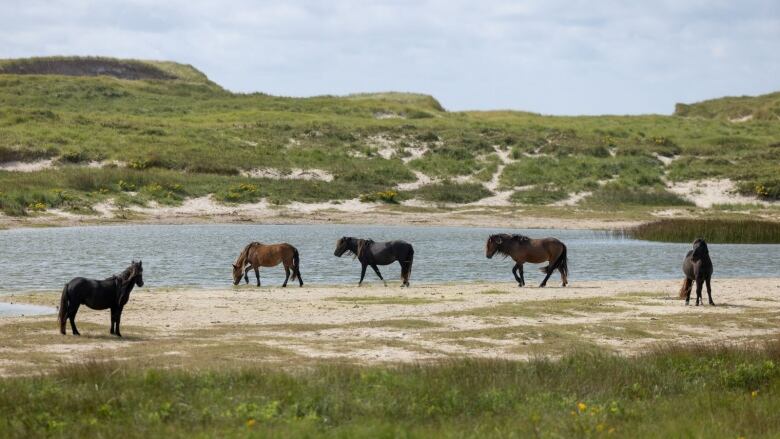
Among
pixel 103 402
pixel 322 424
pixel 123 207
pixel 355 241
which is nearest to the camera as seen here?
pixel 322 424

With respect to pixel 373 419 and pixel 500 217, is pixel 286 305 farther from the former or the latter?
pixel 500 217

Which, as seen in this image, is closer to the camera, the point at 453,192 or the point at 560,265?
the point at 560,265

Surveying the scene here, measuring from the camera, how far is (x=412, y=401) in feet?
33.0

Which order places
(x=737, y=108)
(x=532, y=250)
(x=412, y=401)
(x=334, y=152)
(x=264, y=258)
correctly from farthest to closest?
(x=737, y=108), (x=334, y=152), (x=532, y=250), (x=264, y=258), (x=412, y=401)

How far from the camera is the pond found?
27.0m

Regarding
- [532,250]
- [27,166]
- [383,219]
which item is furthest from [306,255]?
[27,166]

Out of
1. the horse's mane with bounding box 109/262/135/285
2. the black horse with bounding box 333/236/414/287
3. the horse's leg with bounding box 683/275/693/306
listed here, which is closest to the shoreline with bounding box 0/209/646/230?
the black horse with bounding box 333/236/414/287

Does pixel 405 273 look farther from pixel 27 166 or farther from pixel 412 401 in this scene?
pixel 27 166

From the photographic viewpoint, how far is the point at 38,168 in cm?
5156

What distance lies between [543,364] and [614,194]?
44178mm

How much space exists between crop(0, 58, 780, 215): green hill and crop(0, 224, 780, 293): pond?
7.18 m

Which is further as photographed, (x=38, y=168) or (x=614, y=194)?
(x=614, y=194)

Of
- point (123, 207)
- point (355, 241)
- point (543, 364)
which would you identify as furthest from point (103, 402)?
point (123, 207)

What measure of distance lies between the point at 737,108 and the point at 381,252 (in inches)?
3427
